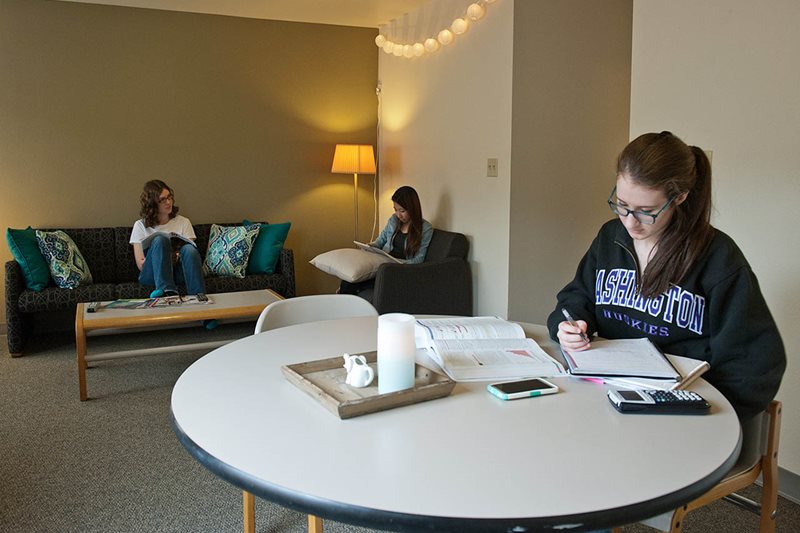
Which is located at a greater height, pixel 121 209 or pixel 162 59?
pixel 162 59

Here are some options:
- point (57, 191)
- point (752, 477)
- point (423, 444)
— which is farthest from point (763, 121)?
point (57, 191)

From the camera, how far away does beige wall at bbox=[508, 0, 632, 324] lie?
3938 millimetres

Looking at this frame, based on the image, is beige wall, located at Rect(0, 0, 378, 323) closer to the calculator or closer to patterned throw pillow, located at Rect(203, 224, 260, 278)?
patterned throw pillow, located at Rect(203, 224, 260, 278)

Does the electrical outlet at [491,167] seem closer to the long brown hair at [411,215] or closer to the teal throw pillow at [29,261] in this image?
the long brown hair at [411,215]

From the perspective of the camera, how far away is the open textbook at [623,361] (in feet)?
4.31

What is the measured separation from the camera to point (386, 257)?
4.48 metres

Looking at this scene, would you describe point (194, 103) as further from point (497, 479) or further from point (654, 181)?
point (497, 479)

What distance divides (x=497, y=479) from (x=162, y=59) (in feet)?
16.4

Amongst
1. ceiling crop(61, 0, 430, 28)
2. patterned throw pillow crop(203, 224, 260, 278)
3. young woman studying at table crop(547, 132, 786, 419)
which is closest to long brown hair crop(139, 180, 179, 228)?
patterned throw pillow crop(203, 224, 260, 278)

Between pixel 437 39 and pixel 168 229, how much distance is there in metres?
2.35

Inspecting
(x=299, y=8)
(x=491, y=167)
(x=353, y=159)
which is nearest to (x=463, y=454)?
(x=491, y=167)

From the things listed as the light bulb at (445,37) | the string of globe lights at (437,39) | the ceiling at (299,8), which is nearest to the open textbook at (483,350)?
the string of globe lights at (437,39)

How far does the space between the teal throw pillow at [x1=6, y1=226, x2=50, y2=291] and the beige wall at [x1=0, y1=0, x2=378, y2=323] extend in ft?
1.92

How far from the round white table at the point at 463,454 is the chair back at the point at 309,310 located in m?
0.65
